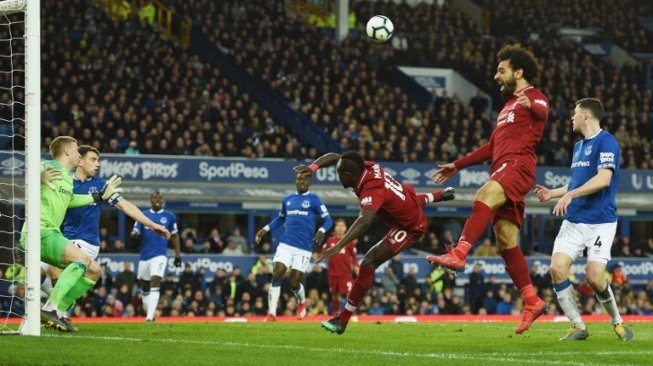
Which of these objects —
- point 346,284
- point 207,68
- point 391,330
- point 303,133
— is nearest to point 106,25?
point 207,68

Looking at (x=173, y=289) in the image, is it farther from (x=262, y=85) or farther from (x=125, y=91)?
(x=262, y=85)

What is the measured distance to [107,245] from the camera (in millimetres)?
30875

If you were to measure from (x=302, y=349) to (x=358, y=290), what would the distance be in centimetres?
170

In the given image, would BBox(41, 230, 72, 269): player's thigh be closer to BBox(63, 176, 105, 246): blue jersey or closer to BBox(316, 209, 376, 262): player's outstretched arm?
BBox(63, 176, 105, 246): blue jersey

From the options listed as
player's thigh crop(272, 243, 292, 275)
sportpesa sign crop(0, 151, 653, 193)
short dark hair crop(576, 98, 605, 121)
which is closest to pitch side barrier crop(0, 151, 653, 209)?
sportpesa sign crop(0, 151, 653, 193)

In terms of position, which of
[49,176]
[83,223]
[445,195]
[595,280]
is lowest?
[595,280]

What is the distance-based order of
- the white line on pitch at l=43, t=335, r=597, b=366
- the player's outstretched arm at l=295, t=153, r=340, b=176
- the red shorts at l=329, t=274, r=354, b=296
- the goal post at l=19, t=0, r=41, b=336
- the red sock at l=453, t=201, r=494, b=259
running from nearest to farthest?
1. the white line on pitch at l=43, t=335, r=597, b=366
2. the red sock at l=453, t=201, r=494, b=259
3. the goal post at l=19, t=0, r=41, b=336
4. the player's outstretched arm at l=295, t=153, r=340, b=176
5. the red shorts at l=329, t=274, r=354, b=296

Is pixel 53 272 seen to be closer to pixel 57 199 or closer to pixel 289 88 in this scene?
pixel 57 199

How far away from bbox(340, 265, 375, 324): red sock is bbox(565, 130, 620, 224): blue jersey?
2.21 metres

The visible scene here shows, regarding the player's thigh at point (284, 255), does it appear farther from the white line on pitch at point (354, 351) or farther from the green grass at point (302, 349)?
the white line on pitch at point (354, 351)

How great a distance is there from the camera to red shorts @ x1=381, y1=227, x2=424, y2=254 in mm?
13156

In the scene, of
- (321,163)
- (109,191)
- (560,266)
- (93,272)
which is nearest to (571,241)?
(560,266)

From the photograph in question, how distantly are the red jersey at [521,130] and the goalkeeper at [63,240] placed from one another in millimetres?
4226

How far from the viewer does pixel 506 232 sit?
12.9m
